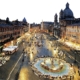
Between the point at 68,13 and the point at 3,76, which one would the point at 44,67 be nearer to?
the point at 3,76

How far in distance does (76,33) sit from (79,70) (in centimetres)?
4910

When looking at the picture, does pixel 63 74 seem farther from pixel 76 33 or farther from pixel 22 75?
pixel 76 33

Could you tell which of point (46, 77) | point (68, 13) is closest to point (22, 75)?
point (46, 77)

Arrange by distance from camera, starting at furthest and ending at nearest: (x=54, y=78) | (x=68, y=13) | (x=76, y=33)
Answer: (x=68, y=13) < (x=76, y=33) < (x=54, y=78)

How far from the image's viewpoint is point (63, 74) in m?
34.0

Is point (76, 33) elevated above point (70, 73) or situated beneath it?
elevated above

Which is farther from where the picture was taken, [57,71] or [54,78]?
[57,71]

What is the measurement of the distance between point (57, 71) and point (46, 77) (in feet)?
16.4

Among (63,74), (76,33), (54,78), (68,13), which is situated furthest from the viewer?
(68,13)

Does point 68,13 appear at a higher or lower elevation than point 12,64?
higher

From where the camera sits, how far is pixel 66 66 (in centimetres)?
4075

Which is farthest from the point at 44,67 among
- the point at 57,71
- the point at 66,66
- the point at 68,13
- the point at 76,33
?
the point at 68,13

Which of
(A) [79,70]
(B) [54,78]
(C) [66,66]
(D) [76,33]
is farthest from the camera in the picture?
(D) [76,33]

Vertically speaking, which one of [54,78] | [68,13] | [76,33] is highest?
[68,13]
